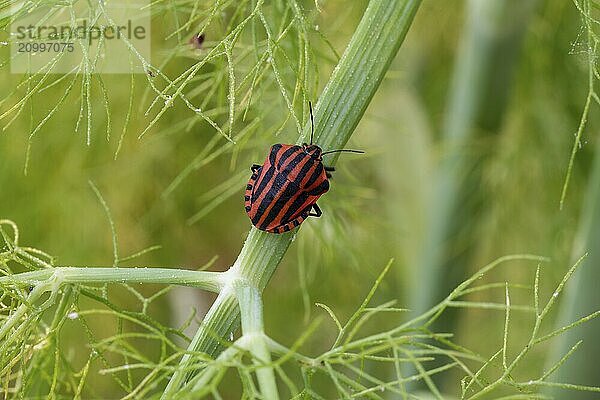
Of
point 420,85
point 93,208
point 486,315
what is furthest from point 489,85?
point 486,315

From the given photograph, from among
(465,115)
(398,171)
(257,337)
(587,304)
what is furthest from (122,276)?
(398,171)

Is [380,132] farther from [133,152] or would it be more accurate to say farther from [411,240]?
[133,152]

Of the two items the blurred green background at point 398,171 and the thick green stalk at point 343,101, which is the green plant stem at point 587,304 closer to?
the blurred green background at point 398,171

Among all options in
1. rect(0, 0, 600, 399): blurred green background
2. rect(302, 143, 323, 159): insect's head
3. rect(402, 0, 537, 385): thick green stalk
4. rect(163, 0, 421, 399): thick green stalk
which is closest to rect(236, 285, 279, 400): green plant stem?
rect(163, 0, 421, 399): thick green stalk

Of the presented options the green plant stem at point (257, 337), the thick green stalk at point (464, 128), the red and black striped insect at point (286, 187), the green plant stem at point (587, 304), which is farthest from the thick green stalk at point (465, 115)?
the green plant stem at point (257, 337)

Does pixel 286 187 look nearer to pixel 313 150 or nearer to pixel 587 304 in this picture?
pixel 313 150

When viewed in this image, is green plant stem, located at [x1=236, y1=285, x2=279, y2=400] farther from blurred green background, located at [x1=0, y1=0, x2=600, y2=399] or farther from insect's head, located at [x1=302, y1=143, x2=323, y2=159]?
blurred green background, located at [x1=0, y1=0, x2=600, y2=399]
